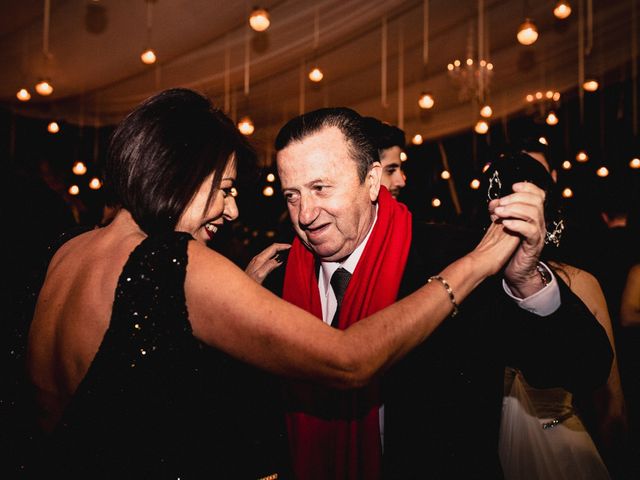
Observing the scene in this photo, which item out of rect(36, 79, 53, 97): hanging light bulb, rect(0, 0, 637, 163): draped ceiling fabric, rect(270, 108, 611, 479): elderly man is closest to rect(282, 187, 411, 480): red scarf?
rect(270, 108, 611, 479): elderly man

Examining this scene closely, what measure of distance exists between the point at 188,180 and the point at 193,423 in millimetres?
663

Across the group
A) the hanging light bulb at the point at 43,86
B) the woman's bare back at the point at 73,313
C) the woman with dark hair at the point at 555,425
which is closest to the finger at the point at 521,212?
the woman with dark hair at the point at 555,425

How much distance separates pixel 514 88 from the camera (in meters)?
7.50

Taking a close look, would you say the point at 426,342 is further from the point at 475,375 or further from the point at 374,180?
the point at 374,180

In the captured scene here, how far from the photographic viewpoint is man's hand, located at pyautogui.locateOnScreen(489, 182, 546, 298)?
1248 mm

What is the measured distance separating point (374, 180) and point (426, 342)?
2.17ft

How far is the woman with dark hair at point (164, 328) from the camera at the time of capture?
Result: 118 centimetres

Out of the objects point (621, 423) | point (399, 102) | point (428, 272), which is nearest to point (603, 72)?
point (399, 102)

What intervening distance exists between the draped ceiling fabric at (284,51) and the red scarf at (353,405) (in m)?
3.95

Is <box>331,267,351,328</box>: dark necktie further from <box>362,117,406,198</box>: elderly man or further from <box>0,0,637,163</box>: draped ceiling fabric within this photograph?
<box>0,0,637,163</box>: draped ceiling fabric

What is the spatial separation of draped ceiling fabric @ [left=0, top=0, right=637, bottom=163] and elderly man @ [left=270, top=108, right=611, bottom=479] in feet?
12.5

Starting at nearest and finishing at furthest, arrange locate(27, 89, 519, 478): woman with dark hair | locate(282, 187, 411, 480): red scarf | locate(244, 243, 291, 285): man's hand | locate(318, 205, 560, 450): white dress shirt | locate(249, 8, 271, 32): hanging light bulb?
locate(27, 89, 519, 478): woman with dark hair, locate(318, 205, 560, 450): white dress shirt, locate(282, 187, 411, 480): red scarf, locate(244, 243, 291, 285): man's hand, locate(249, 8, 271, 32): hanging light bulb

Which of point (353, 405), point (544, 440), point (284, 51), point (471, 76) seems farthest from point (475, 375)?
point (471, 76)

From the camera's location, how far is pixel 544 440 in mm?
2025
